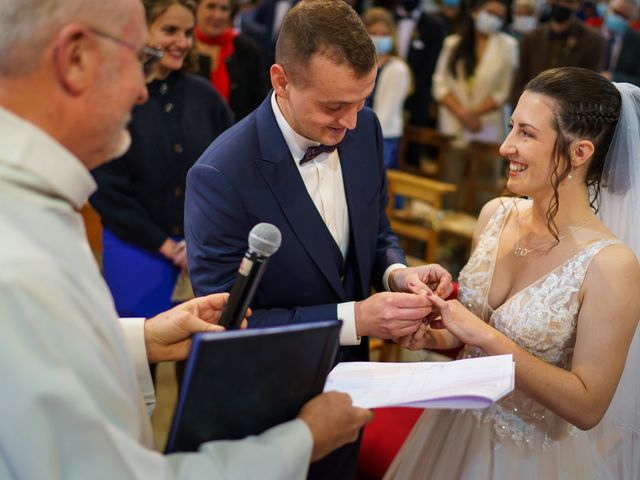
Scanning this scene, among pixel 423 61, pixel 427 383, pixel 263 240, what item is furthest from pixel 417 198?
pixel 263 240

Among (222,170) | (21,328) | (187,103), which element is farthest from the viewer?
(187,103)

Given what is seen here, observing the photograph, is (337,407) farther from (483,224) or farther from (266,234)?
(483,224)

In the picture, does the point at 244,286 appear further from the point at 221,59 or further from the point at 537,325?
the point at 221,59

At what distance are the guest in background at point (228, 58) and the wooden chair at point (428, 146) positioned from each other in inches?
72.8

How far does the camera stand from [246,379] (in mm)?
1378

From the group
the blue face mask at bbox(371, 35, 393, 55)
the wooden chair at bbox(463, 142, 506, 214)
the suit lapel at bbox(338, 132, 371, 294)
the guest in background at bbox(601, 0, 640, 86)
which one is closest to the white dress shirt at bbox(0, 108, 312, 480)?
the suit lapel at bbox(338, 132, 371, 294)

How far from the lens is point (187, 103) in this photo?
11.4 ft

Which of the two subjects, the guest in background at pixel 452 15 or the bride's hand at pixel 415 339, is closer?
the bride's hand at pixel 415 339

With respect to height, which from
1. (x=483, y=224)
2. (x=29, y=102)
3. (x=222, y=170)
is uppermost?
(x=29, y=102)

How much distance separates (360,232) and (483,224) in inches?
19.2

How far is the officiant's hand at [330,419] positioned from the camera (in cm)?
143

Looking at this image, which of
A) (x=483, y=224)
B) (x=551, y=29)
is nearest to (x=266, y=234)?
(x=483, y=224)

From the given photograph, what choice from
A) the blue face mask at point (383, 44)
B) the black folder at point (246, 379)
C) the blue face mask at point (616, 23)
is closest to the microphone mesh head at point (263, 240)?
the black folder at point (246, 379)

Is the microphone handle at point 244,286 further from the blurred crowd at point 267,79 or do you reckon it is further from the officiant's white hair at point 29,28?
the blurred crowd at point 267,79
